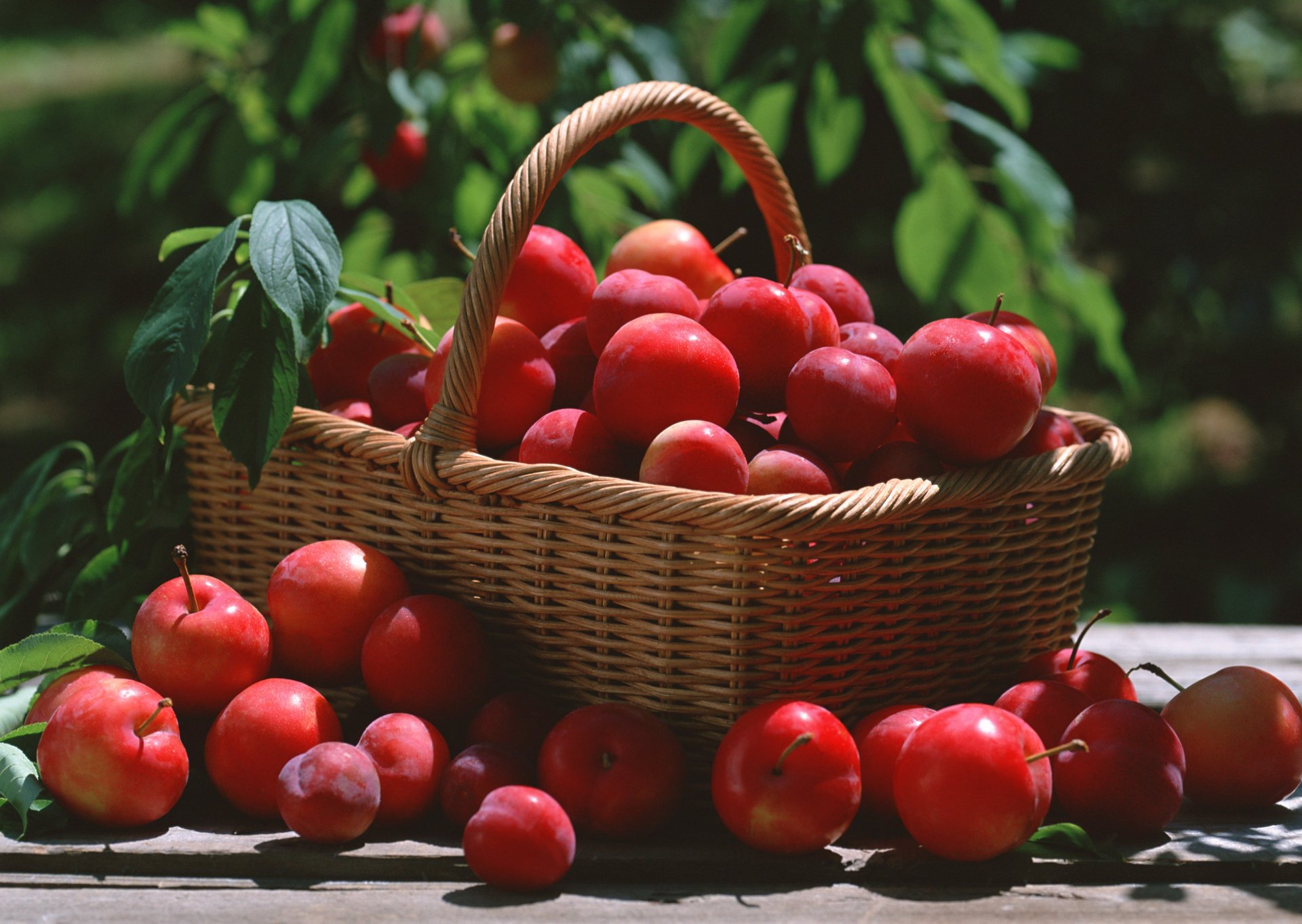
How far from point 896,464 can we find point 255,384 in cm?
63

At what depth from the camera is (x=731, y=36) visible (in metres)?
1.86

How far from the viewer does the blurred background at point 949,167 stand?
186 cm

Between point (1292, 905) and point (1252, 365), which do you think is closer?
point (1292, 905)

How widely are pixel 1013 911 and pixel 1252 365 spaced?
3.06 m

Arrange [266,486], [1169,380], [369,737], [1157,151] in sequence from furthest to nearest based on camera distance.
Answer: [1169,380]
[1157,151]
[266,486]
[369,737]

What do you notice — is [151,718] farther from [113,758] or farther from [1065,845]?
[1065,845]

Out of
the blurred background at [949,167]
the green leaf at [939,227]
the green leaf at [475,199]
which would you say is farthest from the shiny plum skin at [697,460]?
the green leaf at [475,199]

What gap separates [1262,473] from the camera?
135 inches

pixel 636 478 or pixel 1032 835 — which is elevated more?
pixel 636 478

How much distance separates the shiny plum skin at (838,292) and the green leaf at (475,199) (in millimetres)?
764

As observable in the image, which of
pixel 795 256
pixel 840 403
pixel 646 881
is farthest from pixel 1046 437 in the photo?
pixel 646 881

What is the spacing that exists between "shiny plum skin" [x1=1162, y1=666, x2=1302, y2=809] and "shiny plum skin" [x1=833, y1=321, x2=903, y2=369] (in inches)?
17.4

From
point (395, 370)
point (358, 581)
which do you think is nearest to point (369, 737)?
point (358, 581)

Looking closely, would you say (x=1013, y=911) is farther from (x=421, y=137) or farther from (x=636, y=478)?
(x=421, y=137)
